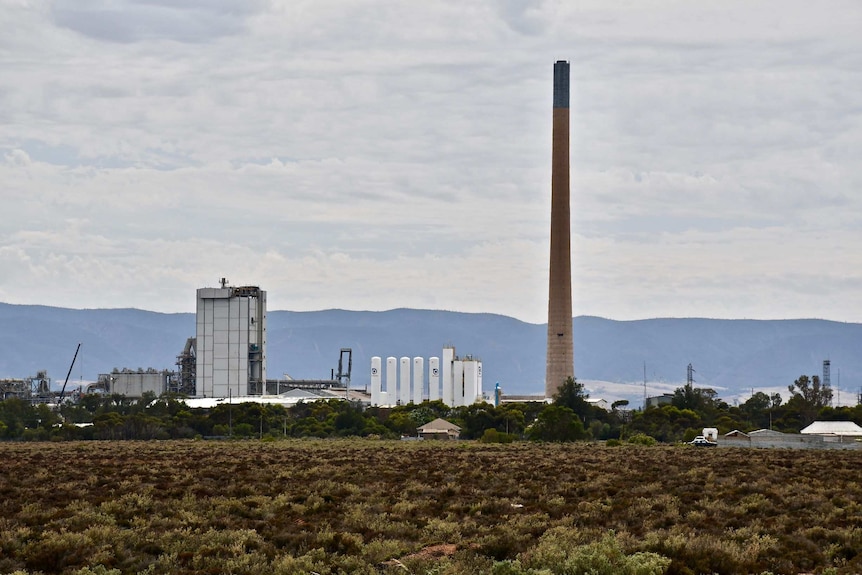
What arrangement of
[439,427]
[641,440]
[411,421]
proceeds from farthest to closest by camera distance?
Result: [411,421], [439,427], [641,440]

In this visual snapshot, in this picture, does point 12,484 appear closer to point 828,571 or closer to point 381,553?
Answer: point 381,553

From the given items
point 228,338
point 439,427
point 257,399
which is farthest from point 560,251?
point 439,427

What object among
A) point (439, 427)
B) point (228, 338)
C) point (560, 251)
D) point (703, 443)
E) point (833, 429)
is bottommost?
point (703, 443)

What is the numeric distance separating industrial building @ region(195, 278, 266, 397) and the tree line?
2422cm

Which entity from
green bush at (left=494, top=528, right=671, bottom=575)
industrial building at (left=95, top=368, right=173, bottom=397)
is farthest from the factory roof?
green bush at (left=494, top=528, right=671, bottom=575)

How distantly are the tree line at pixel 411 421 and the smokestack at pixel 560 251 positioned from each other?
894 inches

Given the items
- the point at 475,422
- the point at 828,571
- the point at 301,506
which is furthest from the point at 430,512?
the point at 475,422

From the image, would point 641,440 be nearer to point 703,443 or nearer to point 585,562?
point 703,443

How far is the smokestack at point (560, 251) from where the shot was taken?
156 m

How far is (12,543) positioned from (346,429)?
87.1 m

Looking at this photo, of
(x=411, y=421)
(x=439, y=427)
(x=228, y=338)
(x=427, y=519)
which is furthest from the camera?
(x=228, y=338)

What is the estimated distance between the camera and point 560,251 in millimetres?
157250

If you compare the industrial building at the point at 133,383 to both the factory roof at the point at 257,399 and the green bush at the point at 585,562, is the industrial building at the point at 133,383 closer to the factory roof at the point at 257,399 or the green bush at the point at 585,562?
the factory roof at the point at 257,399

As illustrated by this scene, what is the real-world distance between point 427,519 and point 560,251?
417 ft
